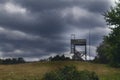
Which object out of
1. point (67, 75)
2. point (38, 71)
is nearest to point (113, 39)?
point (38, 71)

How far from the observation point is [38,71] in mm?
60375

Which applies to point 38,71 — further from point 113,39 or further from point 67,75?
point 67,75

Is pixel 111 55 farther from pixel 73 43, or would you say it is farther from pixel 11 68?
pixel 73 43

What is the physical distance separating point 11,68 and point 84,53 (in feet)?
114

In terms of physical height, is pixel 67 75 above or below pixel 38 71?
below

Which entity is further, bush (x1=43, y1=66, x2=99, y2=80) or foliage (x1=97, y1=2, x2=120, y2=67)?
foliage (x1=97, y1=2, x2=120, y2=67)

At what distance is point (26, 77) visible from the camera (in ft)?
180

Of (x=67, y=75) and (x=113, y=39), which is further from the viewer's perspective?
(x=113, y=39)

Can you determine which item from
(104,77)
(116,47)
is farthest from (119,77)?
(116,47)

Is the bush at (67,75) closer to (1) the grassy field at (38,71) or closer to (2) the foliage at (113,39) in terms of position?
(1) the grassy field at (38,71)

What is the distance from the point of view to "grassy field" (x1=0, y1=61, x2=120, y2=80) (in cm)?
5519

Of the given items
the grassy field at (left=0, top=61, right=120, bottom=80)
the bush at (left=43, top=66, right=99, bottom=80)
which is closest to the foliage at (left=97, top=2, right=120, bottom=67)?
the grassy field at (left=0, top=61, right=120, bottom=80)

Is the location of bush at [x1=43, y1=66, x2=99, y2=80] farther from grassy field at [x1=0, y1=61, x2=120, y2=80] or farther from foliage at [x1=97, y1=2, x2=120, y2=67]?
foliage at [x1=97, y1=2, x2=120, y2=67]

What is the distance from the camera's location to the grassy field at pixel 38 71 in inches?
2173
